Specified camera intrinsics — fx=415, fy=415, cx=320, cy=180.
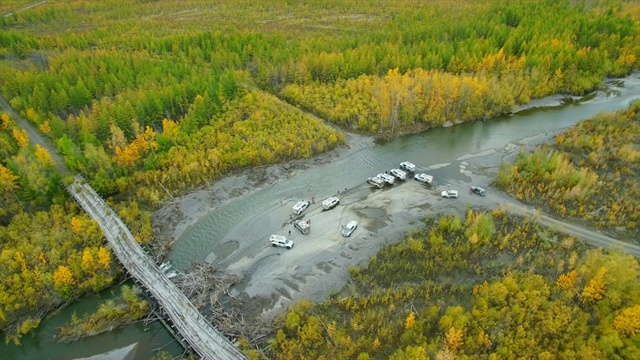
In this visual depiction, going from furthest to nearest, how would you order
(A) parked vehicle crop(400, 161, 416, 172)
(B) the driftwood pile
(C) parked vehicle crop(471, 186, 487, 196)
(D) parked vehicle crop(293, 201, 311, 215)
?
1. (A) parked vehicle crop(400, 161, 416, 172)
2. (C) parked vehicle crop(471, 186, 487, 196)
3. (D) parked vehicle crop(293, 201, 311, 215)
4. (B) the driftwood pile

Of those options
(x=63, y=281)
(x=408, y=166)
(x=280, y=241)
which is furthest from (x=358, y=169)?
(x=63, y=281)

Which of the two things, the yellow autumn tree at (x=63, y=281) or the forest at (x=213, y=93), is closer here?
the yellow autumn tree at (x=63, y=281)

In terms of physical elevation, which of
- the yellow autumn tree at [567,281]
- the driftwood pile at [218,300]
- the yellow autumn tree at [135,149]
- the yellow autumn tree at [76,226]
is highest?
the yellow autumn tree at [135,149]

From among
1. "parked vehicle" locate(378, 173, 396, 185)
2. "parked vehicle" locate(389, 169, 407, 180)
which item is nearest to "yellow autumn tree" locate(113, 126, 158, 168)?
"parked vehicle" locate(378, 173, 396, 185)

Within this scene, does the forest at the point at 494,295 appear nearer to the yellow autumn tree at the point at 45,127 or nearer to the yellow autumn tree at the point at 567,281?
the yellow autumn tree at the point at 567,281

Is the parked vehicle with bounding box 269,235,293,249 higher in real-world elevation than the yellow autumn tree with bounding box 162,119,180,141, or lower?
lower

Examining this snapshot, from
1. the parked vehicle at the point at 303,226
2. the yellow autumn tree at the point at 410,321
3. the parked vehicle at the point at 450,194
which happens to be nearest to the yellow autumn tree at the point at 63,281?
the parked vehicle at the point at 303,226

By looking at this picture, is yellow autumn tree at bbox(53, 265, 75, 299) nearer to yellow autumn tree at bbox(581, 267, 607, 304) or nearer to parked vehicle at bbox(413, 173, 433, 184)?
parked vehicle at bbox(413, 173, 433, 184)
